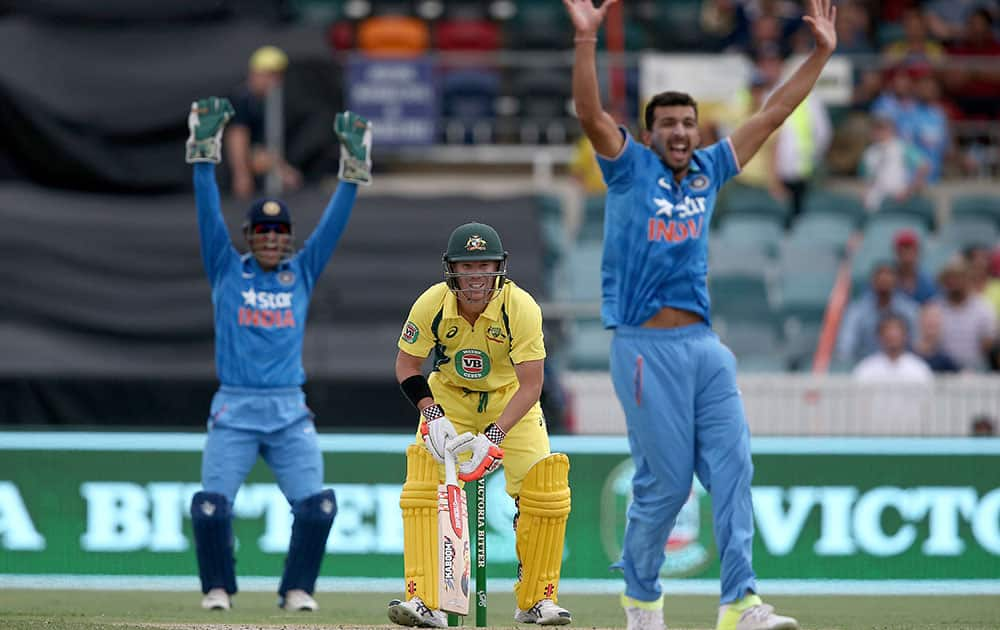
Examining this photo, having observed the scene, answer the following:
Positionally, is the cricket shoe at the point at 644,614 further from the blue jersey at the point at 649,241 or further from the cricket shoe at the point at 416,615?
the blue jersey at the point at 649,241

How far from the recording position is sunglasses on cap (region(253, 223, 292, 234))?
1059cm

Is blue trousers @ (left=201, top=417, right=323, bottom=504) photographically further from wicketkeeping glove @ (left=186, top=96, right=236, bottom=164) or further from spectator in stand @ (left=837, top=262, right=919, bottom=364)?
spectator in stand @ (left=837, top=262, right=919, bottom=364)

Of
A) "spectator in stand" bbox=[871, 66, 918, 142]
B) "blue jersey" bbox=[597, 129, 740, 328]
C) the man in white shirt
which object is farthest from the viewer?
"spectator in stand" bbox=[871, 66, 918, 142]

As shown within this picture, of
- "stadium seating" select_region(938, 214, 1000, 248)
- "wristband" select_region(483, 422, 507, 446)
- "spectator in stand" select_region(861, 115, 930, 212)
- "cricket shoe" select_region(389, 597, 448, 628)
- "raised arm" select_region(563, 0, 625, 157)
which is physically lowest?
"cricket shoe" select_region(389, 597, 448, 628)

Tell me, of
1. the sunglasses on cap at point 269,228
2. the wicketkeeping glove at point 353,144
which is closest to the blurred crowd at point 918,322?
the wicketkeeping glove at point 353,144

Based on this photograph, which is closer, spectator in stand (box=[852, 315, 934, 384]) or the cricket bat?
the cricket bat

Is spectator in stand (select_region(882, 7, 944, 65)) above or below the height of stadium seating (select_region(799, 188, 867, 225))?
above

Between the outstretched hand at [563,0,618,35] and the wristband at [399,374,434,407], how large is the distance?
2.00 m

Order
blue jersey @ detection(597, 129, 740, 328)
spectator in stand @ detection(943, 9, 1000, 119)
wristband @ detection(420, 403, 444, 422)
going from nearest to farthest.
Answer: blue jersey @ detection(597, 129, 740, 328) < wristband @ detection(420, 403, 444, 422) < spectator in stand @ detection(943, 9, 1000, 119)

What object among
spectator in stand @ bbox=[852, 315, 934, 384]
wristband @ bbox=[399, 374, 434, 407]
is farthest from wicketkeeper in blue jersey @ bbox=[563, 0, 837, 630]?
spectator in stand @ bbox=[852, 315, 934, 384]

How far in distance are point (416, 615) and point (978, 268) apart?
367 inches

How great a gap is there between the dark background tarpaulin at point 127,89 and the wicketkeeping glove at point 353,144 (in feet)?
20.7

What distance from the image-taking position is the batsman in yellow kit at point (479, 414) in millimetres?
8533

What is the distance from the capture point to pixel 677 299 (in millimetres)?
8047
